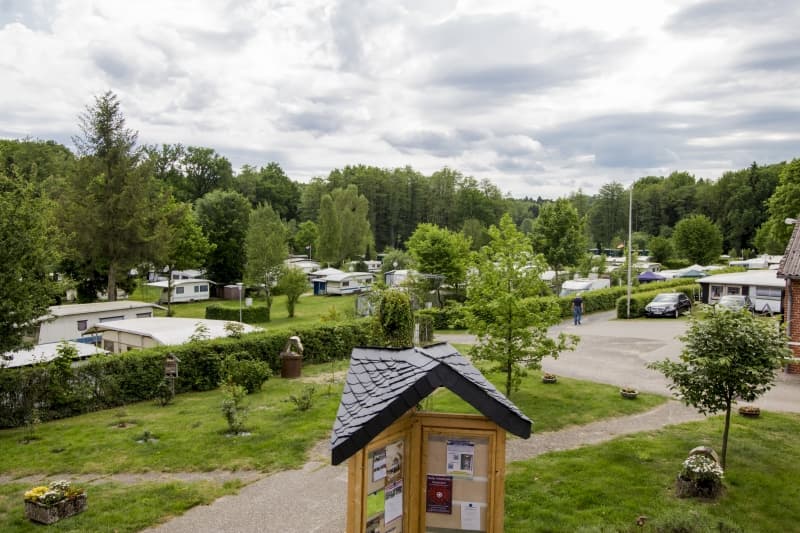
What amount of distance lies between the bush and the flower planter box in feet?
25.7

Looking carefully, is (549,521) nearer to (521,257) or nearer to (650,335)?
(521,257)

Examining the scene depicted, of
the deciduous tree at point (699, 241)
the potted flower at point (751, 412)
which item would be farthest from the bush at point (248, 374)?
the deciduous tree at point (699, 241)

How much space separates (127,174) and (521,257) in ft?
85.5

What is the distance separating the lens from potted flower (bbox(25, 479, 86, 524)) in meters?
8.47

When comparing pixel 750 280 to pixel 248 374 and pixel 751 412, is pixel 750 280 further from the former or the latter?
pixel 248 374

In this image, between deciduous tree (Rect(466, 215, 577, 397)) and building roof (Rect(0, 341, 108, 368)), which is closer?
deciduous tree (Rect(466, 215, 577, 397))

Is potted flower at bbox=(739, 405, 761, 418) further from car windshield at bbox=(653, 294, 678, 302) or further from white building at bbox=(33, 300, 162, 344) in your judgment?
white building at bbox=(33, 300, 162, 344)

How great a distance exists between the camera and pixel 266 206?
4438 cm

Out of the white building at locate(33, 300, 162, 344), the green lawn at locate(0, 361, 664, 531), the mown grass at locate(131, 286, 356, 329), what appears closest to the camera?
the green lawn at locate(0, 361, 664, 531)

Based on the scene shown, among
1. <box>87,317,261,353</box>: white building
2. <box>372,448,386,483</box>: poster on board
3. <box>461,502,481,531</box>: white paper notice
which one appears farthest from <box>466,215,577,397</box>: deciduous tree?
<box>87,317,261,353</box>: white building

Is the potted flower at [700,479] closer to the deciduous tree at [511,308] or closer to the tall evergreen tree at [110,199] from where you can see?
the deciduous tree at [511,308]

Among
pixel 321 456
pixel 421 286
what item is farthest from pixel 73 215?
pixel 321 456

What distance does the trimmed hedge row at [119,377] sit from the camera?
47.4 feet

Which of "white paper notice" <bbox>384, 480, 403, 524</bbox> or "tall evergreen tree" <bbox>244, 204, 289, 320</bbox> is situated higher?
"tall evergreen tree" <bbox>244, 204, 289, 320</bbox>
